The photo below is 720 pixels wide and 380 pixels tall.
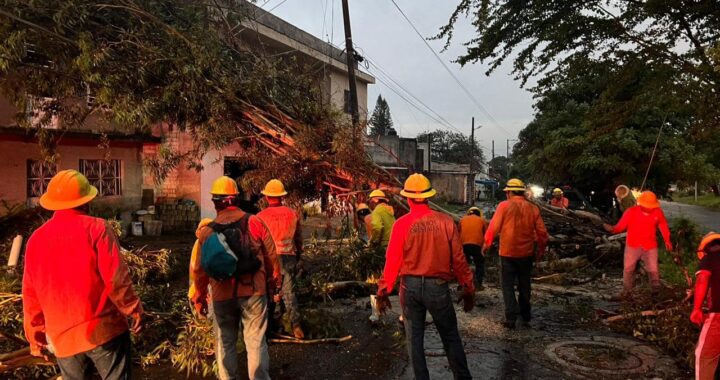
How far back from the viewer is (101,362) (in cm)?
291

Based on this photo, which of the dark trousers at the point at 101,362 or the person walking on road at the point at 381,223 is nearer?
the dark trousers at the point at 101,362

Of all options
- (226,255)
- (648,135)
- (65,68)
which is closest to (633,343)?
(226,255)

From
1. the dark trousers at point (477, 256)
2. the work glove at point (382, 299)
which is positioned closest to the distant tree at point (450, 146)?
the dark trousers at point (477, 256)

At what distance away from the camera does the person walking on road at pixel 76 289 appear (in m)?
2.83

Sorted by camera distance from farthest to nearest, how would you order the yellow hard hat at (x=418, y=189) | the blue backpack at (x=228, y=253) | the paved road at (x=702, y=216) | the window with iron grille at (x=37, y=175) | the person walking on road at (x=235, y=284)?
the paved road at (x=702, y=216), the window with iron grille at (x=37, y=175), the yellow hard hat at (x=418, y=189), the person walking on road at (x=235, y=284), the blue backpack at (x=228, y=253)

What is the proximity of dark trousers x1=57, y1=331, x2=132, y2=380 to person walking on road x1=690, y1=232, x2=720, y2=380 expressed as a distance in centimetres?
414

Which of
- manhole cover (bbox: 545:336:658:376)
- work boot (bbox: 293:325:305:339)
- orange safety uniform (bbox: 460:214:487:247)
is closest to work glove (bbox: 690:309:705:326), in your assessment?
manhole cover (bbox: 545:336:658:376)

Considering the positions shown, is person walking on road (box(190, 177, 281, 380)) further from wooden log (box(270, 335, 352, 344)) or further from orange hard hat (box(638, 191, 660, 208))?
orange hard hat (box(638, 191, 660, 208))

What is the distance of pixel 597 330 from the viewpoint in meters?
5.86

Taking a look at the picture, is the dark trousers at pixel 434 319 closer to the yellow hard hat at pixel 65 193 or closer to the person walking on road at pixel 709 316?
the person walking on road at pixel 709 316

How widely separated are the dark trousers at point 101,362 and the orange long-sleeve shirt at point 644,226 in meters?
6.48

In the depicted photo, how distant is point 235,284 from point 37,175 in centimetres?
1175

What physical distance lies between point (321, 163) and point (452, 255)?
417 cm

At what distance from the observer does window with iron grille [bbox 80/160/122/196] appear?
13.6 meters
